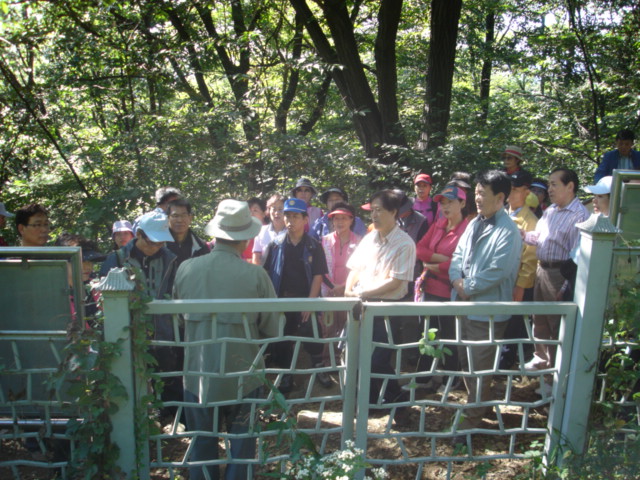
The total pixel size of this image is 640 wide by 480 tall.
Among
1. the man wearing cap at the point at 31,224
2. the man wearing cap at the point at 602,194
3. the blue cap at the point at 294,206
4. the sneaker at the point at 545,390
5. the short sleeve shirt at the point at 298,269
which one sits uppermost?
the man wearing cap at the point at 602,194

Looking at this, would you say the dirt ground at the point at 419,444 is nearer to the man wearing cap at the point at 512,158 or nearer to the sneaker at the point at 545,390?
the sneaker at the point at 545,390

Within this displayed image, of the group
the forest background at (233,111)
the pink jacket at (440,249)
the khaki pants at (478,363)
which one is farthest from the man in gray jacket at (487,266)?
the forest background at (233,111)

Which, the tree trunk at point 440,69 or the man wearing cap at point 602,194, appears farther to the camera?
the tree trunk at point 440,69

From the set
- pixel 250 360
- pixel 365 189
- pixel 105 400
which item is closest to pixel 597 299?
pixel 250 360

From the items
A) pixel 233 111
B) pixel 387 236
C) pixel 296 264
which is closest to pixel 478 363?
pixel 387 236

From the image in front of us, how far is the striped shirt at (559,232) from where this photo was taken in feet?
14.4

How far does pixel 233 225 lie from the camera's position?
3.26 metres

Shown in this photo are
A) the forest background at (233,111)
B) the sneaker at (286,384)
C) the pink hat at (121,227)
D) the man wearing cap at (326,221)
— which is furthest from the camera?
the forest background at (233,111)

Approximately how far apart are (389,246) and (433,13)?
5.55m

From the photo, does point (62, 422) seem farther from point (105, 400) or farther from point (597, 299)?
point (597, 299)

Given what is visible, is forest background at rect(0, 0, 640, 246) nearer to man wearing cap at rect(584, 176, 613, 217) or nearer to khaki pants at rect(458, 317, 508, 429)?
man wearing cap at rect(584, 176, 613, 217)

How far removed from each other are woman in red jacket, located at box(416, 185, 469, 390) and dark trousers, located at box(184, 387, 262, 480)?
2115 millimetres

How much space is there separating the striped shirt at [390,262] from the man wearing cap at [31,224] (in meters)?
2.65

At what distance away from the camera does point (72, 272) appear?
9.83 feet
